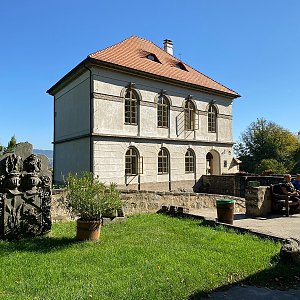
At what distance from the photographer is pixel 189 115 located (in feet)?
78.0

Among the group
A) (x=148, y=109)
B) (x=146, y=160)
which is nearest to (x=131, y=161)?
(x=146, y=160)

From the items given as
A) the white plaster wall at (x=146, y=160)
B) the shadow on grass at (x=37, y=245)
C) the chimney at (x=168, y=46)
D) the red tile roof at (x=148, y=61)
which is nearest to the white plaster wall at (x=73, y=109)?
the white plaster wall at (x=146, y=160)

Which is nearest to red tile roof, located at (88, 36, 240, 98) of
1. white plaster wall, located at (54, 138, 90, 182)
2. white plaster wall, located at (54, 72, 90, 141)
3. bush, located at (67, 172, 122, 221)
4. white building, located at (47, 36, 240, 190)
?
white building, located at (47, 36, 240, 190)

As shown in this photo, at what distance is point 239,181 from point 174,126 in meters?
6.07

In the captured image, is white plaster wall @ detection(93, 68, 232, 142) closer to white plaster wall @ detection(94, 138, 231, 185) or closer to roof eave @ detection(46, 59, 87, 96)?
white plaster wall @ detection(94, 138, 231, 185)

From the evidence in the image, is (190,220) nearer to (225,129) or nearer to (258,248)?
(258,248)

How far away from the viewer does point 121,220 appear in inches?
389

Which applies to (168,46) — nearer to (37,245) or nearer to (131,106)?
(131,106)

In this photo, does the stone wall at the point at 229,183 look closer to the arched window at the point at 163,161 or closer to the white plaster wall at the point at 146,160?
the white plaster wall at the point at 146,160

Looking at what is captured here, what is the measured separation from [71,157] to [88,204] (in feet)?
47.7

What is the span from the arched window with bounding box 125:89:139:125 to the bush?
1259cm

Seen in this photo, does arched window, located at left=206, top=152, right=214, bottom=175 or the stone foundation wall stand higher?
arched window, located at left=206, top=152, right=214, bottom=175

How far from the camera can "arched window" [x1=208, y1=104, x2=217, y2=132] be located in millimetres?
25328

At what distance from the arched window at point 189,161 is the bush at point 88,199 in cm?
1631
